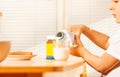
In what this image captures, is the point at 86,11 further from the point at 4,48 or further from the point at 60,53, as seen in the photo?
the point at 4,48

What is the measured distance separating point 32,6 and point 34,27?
0.77 feet

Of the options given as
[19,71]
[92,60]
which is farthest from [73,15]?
[19,71]

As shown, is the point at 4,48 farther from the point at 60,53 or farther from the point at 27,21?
the point at 27,21

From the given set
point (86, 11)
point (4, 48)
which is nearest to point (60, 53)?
point (4, 48)

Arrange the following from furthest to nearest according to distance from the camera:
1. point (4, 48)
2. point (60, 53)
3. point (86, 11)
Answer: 1. point (86, 11)
2. point (60, 53)
3. point (4, 48)

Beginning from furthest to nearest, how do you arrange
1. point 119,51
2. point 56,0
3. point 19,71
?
point 56,0 → point 119,51 → point 19,71

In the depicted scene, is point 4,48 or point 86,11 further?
point 86,11

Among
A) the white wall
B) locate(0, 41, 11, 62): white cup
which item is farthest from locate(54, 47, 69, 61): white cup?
the white wall

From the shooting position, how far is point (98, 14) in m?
3.17

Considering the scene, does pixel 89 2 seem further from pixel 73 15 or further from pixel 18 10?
pixel 18 10

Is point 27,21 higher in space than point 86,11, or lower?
lower

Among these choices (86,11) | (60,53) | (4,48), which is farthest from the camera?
(86,11)

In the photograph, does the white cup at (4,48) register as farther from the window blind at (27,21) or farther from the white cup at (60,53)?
the window blind at (27,21)

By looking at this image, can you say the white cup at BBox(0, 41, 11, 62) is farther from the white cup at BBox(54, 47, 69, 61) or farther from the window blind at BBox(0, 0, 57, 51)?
the window blind at BBox(0, 0, 57, 51)
